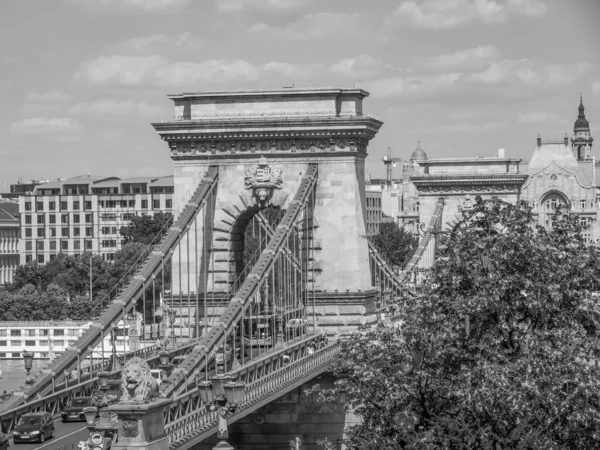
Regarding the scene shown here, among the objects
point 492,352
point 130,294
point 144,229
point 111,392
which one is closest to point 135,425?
point 492,352

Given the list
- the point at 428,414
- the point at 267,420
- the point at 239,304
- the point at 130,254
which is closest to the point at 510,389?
the point at 428,414

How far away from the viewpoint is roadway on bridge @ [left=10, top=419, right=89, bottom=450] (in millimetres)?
49750

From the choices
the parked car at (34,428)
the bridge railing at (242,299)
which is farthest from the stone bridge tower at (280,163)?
the parked car at (34,428)

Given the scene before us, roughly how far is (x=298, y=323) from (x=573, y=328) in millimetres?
Result: 21484

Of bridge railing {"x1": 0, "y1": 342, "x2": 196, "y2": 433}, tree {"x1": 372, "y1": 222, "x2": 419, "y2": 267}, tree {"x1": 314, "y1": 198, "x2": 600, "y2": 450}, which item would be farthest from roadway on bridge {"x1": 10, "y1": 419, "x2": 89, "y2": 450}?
tree {"x1": 372, "y1": 222, "x2": 419, "y2": 267}

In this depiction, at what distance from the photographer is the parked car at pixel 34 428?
47906 mm

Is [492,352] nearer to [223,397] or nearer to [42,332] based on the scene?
[223,397]

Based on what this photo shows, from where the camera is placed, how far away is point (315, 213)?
222 feet

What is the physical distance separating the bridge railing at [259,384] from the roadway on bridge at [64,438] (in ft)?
15.6

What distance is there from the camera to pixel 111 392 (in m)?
51.2

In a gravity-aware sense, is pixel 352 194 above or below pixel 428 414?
above

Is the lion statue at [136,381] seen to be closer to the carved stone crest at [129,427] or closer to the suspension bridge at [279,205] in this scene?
the carved stone crest at [129,427]

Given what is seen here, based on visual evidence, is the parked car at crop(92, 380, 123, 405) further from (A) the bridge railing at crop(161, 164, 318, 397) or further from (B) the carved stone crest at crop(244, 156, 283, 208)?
(B) the carved stone crest at crop(244, 156, 283, 208)

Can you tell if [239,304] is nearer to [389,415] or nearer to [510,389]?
[389,415]
